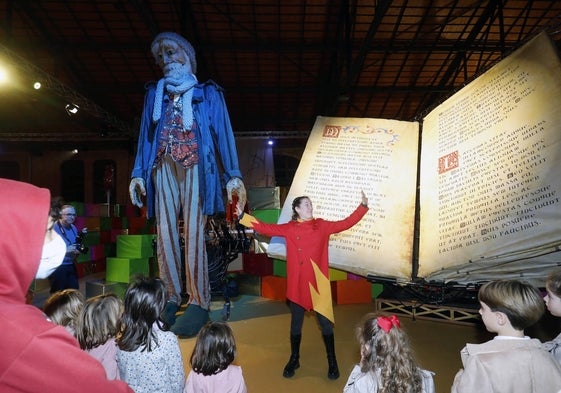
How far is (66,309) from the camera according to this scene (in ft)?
6.37

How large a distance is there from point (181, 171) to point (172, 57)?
84 cm

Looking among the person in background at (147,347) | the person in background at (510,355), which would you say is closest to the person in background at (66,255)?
the person in background at (147,347)

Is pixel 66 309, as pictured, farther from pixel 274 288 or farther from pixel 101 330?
pixel 274 288

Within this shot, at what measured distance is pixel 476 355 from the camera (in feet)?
4.37

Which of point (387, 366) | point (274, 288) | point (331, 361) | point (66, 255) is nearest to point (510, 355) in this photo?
point (387, 366)

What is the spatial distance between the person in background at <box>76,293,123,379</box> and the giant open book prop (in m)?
1.35

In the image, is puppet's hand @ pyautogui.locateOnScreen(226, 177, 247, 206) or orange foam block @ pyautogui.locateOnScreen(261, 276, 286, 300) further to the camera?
orange foam block @ pyautogui.locateOnScreen(261, 276, 286, 300)

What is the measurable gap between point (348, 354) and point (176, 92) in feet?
7.45

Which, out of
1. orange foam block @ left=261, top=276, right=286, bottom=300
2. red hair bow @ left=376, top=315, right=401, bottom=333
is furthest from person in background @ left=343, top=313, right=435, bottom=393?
orange foam block @ left=261, top=276, right=286, bottom=300

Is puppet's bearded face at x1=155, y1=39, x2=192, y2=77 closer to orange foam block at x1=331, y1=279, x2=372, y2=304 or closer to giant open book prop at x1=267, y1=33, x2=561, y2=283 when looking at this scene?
giant open book prop at x1=267, y1=33, x2=561, y2=283

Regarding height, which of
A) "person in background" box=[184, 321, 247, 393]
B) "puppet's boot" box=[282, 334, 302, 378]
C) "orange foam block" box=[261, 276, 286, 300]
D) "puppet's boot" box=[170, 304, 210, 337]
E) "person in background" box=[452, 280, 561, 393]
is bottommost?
"orange foam block" box=[261, 276, 286, 300]

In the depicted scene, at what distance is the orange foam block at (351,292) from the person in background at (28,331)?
4.31 m

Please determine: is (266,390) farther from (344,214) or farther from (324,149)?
(324,149)

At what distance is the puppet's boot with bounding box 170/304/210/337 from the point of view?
264 centimetres
